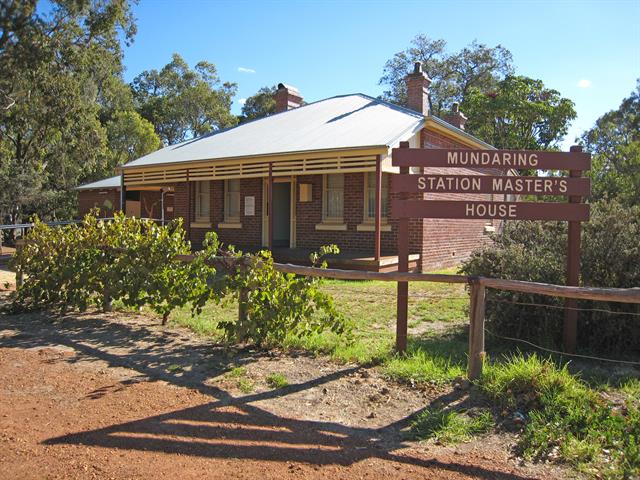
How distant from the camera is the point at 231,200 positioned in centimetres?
1703

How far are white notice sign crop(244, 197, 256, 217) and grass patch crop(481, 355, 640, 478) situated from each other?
39.7 feet

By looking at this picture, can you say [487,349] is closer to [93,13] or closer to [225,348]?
[225,348]

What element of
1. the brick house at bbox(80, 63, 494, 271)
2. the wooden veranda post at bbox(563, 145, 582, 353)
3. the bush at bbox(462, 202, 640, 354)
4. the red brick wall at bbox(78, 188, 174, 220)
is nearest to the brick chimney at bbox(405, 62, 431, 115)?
the brick house at bbox(80, 63, 494, 271)

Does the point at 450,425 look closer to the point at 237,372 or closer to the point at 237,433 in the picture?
the point at 237,433

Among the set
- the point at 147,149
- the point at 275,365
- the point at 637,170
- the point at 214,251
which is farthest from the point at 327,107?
the point at 147,149

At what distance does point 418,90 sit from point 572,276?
40.3ft

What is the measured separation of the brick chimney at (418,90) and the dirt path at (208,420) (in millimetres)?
12698

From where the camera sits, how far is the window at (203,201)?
57.5 feet

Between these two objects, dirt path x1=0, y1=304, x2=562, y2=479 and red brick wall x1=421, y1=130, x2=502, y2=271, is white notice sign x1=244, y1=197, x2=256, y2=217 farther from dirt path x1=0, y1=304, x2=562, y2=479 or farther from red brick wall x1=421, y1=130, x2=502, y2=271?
dirt path x1=0, y1=304, x2=562, y2=479

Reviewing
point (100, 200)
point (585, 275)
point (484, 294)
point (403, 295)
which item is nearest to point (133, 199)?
point (100, 200)

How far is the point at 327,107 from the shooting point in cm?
1788

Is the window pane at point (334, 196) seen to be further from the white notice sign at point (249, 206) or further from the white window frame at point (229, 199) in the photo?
the white window frame at point (229, 199)

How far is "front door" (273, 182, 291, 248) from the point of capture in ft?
52.4

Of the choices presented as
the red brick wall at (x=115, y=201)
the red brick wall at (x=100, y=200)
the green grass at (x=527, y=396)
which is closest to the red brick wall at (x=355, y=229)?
the red brick wall at (x=115, y=201)
